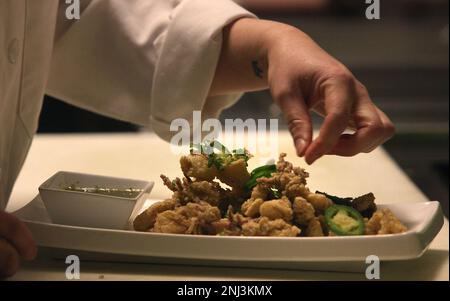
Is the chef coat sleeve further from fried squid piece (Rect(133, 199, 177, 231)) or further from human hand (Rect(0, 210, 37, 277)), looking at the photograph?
human hand (Rect(0, 210, 37, 277))

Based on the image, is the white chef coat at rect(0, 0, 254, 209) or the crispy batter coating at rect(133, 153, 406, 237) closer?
the crispy batter coating at rect(133, 153, 406, 237)

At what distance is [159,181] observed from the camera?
32.6 inches

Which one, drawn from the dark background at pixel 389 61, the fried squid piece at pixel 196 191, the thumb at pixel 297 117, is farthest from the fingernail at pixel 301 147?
the dark background at pixel 389 61

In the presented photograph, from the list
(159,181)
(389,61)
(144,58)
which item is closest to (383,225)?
(159,181)

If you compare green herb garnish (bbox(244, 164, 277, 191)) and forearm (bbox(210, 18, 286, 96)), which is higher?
forearm (bbox(210, 18, 286, 96))

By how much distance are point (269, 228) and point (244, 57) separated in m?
0.24

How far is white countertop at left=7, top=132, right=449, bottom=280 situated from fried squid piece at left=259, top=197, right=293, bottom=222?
43mm

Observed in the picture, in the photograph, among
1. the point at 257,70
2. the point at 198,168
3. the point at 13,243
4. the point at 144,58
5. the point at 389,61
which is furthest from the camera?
the point at 389,61

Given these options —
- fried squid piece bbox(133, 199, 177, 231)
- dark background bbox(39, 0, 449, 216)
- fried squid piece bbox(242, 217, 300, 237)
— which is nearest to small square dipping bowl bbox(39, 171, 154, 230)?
A: fried squid piece bbox(133, 199, 177, 231)

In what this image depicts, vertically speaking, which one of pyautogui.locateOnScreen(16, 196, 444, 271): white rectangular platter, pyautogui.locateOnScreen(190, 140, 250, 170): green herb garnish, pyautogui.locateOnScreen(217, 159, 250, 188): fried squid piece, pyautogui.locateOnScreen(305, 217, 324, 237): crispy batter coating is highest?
pyautogui.locateOnScreen(190, 140, 250, 170): green herb garnish

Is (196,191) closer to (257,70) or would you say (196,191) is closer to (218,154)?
(218,154)

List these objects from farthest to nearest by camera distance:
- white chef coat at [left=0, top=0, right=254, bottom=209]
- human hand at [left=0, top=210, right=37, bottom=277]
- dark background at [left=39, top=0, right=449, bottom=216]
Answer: dark background at [left=39, top=0, right=449, bottom=216] < white chef coat at [left=0, top=0, right=254, bottom=209] < human hand at [left=0, top=210, right=37, bottom=277]

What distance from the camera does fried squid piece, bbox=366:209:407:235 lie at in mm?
673

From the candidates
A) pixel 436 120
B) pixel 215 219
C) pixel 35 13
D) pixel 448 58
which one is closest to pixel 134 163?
pixel 35 13
